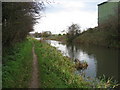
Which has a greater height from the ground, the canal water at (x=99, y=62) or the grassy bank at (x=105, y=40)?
the grassy bank at (x=105, y=40)

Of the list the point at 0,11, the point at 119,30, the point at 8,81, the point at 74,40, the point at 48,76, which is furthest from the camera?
the point at 74,40

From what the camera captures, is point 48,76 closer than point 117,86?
Yes

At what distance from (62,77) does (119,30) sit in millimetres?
35151

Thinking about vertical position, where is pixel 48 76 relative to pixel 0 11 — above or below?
below

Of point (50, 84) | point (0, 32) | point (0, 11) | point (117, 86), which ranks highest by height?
point (0, 11)

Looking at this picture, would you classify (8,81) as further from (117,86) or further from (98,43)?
(98,43)

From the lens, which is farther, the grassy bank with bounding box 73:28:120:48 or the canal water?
the grassy bank with bounding box 73:28:120:48

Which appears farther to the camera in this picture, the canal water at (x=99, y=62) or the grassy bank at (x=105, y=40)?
the grassy bank at (x=105, y=40)

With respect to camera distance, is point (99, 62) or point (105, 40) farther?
point (105, 40)

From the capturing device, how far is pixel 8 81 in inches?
394

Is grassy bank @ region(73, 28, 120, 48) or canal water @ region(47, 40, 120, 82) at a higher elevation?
grassy bank @ region(73, 28, 120, 48)

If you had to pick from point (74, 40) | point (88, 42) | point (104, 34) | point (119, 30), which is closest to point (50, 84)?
point (119, 30)

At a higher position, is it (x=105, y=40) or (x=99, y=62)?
(x=105, y=40)

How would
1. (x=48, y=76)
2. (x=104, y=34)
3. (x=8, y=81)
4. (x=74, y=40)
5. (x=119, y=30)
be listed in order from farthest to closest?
(x=74, y=40)
(x=104, y=34)
(x=119, y=30)
(x=48, y=76)
(x=8, y=81)
